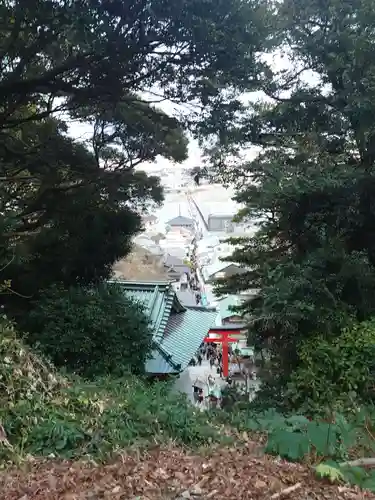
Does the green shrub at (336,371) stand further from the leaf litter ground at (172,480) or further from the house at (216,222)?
the house at (216,222)

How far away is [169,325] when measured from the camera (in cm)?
994

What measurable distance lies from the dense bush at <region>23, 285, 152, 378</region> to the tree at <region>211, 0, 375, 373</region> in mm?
1802

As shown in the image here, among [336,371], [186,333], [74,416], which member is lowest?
[186,333]

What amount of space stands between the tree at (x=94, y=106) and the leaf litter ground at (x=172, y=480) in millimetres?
3673

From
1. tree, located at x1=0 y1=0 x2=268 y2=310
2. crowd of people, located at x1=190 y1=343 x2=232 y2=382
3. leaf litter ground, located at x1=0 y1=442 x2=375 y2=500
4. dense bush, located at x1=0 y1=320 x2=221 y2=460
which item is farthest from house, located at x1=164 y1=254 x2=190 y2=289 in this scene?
leaf litter ground, located at x1=0 y1=442 x2=375 y2=500

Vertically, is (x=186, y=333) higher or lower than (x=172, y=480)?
lower

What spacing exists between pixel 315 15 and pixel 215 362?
42.8 ft

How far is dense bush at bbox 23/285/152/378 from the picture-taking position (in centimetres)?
622

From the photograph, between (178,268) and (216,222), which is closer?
(178,268)

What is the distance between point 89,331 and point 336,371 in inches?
129

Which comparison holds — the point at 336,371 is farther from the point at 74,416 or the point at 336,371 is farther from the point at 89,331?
the point at 89,331

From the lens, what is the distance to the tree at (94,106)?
4.58 metres

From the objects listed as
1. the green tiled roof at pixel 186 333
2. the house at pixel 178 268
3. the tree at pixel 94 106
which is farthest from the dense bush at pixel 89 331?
the house at pixel 178 268

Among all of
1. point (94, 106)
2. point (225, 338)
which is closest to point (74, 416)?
point (94, 106)
